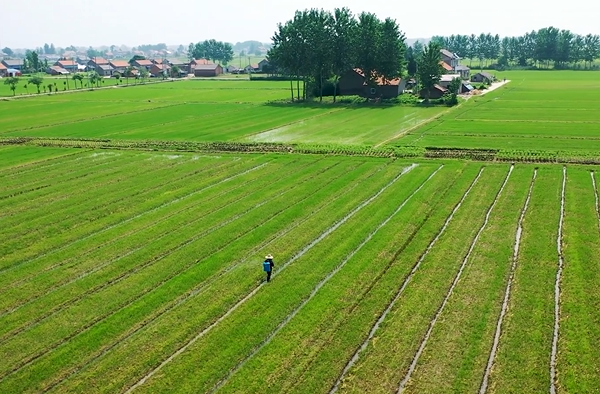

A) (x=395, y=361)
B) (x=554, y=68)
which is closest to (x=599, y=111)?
(x=395, y=361)

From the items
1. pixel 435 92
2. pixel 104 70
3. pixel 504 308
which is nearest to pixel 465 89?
pixel 435 92

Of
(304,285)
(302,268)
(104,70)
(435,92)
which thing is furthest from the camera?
(104,70)

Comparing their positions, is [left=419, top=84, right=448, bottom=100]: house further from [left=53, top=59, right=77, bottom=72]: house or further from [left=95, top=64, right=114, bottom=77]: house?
[left=53, top=59, right=77, bottom=72]: house

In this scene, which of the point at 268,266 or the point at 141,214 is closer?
the point at 268,266

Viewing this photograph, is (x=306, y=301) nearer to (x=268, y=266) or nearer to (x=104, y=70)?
(x=268, y=266)

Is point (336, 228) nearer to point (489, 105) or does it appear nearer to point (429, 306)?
point (429, 306)

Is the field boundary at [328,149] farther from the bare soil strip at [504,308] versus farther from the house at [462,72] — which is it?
the house at [462,72]

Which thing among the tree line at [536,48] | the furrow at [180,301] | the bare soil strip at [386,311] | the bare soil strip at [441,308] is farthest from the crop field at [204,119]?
the tree line at [536,48]
